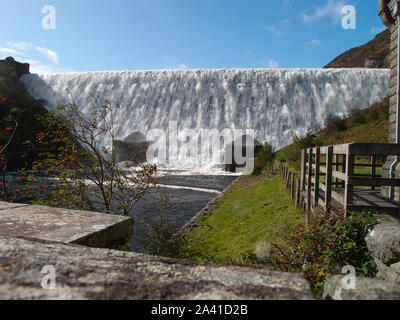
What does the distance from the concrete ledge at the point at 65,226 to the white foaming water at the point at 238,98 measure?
1946 cm

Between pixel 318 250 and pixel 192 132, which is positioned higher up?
pixel 192 132

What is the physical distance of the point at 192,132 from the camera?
26.4 meters

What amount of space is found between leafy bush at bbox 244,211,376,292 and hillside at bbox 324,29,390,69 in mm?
32830

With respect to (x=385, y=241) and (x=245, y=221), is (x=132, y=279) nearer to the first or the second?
(x=385, y=241)

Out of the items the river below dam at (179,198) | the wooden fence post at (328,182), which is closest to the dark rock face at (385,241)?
the wooden fence post at (328,182)

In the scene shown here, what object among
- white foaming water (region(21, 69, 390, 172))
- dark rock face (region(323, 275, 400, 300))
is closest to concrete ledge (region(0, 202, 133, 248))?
dark rock face (region(323, 275, 400, 300))

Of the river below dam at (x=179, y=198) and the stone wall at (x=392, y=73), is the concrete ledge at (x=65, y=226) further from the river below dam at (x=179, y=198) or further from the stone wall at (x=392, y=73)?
the stone wall at (x=392, y=73)

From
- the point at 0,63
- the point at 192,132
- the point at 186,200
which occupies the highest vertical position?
the point at 0,63

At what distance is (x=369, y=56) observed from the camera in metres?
33.2

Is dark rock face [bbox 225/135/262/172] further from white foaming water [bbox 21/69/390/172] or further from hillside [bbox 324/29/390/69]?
hillside [bbox 324/29/390/69]

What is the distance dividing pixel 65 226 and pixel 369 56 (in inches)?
1541
